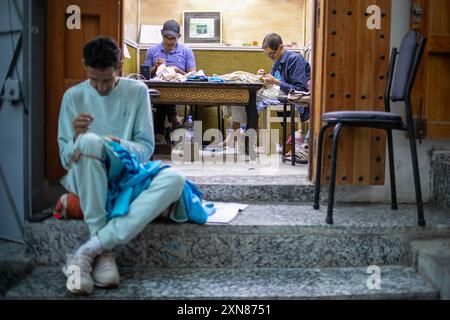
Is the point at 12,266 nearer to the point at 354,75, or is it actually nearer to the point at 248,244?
the point at 248,244

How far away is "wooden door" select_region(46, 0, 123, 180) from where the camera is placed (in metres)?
3.15

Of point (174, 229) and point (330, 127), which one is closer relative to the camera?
point (174, 229)

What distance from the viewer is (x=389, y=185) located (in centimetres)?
343

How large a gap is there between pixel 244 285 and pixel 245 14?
21.8 feet

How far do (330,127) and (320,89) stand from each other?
25cm

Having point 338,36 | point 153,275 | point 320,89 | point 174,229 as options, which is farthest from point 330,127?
point 153,275

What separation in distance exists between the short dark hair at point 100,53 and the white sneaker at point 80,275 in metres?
0.89

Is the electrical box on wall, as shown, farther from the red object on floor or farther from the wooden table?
the wooden table

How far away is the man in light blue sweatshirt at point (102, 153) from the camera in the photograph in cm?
234

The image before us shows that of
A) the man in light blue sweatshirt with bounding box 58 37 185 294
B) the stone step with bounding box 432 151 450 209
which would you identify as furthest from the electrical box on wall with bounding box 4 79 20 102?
the stone step with bounding box 432 151 450 209

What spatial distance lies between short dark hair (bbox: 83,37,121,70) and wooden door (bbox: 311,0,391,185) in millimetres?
1382

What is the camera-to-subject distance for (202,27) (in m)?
8.30

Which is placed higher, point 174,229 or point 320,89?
point 320,89
